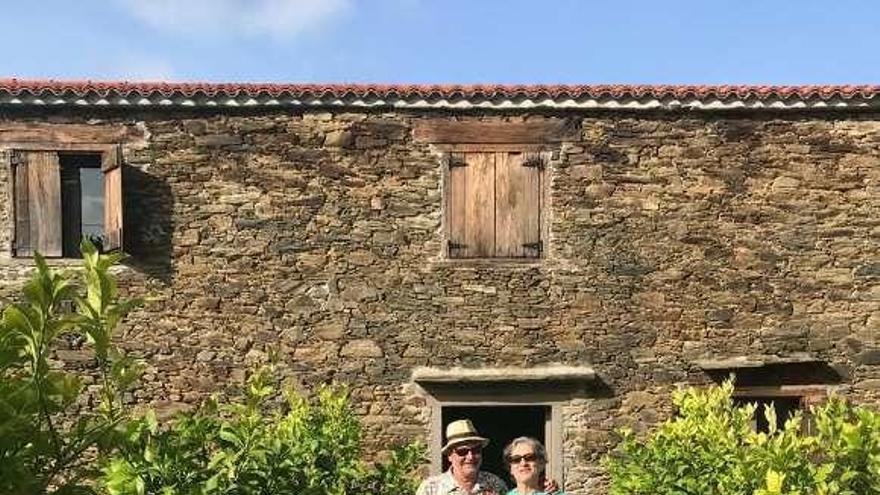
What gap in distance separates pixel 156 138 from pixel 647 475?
535 centimetres

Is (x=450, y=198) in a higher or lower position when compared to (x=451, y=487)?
higher

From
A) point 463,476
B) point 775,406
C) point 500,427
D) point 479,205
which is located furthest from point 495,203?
point 463,476

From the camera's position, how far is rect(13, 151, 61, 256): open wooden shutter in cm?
826

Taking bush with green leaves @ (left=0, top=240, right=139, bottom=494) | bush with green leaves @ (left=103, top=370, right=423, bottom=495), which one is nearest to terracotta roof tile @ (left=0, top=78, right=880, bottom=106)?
bush with green leaves @ (left=103, top=370, right=423, bottom=495)

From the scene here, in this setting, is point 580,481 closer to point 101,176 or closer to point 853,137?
point 853,137

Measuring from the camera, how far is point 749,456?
379 cm

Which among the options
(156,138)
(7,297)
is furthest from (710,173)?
(7,297)

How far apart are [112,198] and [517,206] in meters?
3.75

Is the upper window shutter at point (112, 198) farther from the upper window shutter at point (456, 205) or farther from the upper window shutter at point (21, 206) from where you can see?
the upper window shutter at point (456, 205)

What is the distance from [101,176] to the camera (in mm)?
8680

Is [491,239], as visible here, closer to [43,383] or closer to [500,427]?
[500,427]

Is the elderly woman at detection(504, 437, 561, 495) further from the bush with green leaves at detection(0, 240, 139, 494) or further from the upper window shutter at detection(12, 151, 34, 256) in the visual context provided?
the upper window shutter at detection(12, 151, 34, 256)

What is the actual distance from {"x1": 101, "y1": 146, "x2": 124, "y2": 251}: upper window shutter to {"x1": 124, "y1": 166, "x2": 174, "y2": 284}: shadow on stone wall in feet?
0.43

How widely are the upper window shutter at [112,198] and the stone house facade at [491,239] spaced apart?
5 cm
